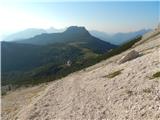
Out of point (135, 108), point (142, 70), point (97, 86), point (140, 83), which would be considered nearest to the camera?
point (135, 108)

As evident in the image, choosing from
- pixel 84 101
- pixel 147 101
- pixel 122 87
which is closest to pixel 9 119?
pixel 84 101

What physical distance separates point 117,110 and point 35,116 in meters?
14.5

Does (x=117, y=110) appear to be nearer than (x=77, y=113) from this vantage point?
Yes

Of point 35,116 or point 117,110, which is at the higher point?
point 117,110

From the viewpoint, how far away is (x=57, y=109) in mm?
42812

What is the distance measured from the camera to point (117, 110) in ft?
108

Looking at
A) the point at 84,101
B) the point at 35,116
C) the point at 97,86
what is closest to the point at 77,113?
the point at 84,101

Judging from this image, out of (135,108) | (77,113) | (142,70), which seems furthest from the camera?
(142,70)

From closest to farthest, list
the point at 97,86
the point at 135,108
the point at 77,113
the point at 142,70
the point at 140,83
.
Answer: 1. the point at 135,108
2. the point at 77,113
3. the point at 140,83
4. the point at 142,70
5. the point at 97,86

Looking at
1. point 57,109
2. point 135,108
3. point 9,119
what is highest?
point 135,108

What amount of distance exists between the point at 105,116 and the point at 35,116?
13.8 metres

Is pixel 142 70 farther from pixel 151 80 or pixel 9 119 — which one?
pixel 9 119

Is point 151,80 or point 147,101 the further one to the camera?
point 151,80

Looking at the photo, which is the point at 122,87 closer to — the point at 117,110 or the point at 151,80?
the point at 151,80
